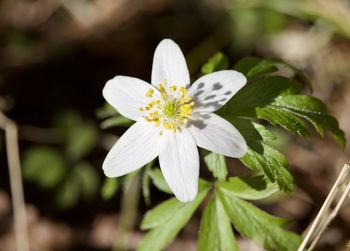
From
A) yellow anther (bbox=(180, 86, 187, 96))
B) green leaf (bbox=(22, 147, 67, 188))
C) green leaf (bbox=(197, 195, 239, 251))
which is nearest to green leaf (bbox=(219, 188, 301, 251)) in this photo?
green leaf (bbox=(197, 195, 239, 251))

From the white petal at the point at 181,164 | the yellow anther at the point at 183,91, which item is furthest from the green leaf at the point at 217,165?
the yellow anther at the point at 183,91

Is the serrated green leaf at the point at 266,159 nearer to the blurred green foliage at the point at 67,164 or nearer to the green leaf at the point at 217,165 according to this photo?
the green leaf at the point at 217,165

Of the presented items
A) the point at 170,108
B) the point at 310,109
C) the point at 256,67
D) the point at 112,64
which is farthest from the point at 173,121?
the point at 112,64

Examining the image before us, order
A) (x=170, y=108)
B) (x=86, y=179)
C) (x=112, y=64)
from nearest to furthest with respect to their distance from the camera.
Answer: (x=170, y=108)
(x=86, y=179)
(x=112, y=64)

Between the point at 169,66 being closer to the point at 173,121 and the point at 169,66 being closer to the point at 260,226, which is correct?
the point at 173,121

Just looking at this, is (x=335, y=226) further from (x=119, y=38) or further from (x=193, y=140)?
(x=119, y=38)
